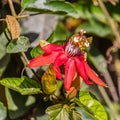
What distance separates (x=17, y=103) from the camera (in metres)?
1.67

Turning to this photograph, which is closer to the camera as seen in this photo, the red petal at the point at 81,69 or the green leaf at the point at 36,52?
the red petal at the point at 81,69

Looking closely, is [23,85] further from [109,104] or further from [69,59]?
[109,104]

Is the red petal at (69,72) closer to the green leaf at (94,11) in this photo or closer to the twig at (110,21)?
the twig at (110,21)

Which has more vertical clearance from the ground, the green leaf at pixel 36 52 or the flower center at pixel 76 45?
the flower center at pixel 76 45

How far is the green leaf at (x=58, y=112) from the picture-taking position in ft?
4.46

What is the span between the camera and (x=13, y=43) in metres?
1.46

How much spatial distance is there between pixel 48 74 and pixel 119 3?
1011 millimetres

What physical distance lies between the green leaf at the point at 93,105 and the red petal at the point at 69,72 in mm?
167

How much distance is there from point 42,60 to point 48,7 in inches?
12.2

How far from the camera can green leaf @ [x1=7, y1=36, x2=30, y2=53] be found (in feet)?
4.74

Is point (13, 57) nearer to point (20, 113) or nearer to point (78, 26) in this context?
point (20, 113)

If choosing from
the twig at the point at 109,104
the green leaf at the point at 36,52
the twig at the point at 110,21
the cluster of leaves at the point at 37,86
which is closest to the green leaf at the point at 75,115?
the cluster of leaves at the point at 37,86

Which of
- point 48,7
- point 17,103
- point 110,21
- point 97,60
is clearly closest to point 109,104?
point 97,60

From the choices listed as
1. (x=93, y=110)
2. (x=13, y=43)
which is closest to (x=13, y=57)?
(x=13, y=43)
